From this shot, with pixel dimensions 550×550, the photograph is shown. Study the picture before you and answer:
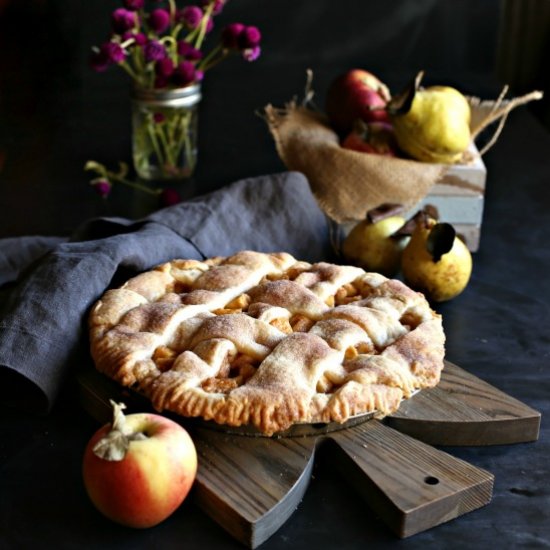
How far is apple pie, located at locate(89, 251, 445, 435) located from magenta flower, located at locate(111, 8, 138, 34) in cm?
55

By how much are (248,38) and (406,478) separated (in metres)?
0.98

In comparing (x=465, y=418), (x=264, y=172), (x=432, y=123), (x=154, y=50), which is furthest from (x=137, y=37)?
(x=465, y=418)

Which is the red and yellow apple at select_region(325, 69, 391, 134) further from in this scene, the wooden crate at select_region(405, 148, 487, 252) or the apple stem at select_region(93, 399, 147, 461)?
the apple stem at select_region(93, 399, 147, 461)

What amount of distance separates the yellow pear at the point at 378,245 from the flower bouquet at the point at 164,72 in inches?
18.6

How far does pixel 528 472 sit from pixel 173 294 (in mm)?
472

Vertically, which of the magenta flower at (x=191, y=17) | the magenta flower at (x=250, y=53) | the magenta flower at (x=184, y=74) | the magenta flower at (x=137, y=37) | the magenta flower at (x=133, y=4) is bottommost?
the magenta flower at (x=184, y=74)

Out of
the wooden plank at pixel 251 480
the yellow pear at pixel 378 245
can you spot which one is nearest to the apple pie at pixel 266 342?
the wooden plank at pixel 251 480

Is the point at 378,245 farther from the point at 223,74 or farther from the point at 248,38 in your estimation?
the point at 223,74

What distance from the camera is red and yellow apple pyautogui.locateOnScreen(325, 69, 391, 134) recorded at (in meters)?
1.73

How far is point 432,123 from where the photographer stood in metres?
1.59

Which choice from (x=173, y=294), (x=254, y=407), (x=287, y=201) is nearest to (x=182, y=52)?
(x=287, y=201)

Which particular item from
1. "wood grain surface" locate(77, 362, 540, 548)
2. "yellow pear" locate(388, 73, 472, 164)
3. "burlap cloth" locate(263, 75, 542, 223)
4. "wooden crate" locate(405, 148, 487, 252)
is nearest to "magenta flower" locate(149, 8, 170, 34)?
"burlap cloth" locate(263, 75, 542, 223)

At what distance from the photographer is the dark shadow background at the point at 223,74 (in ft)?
6.38

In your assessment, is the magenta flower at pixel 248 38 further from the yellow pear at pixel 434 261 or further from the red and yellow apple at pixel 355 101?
the yellow pear at pixel 434 261
